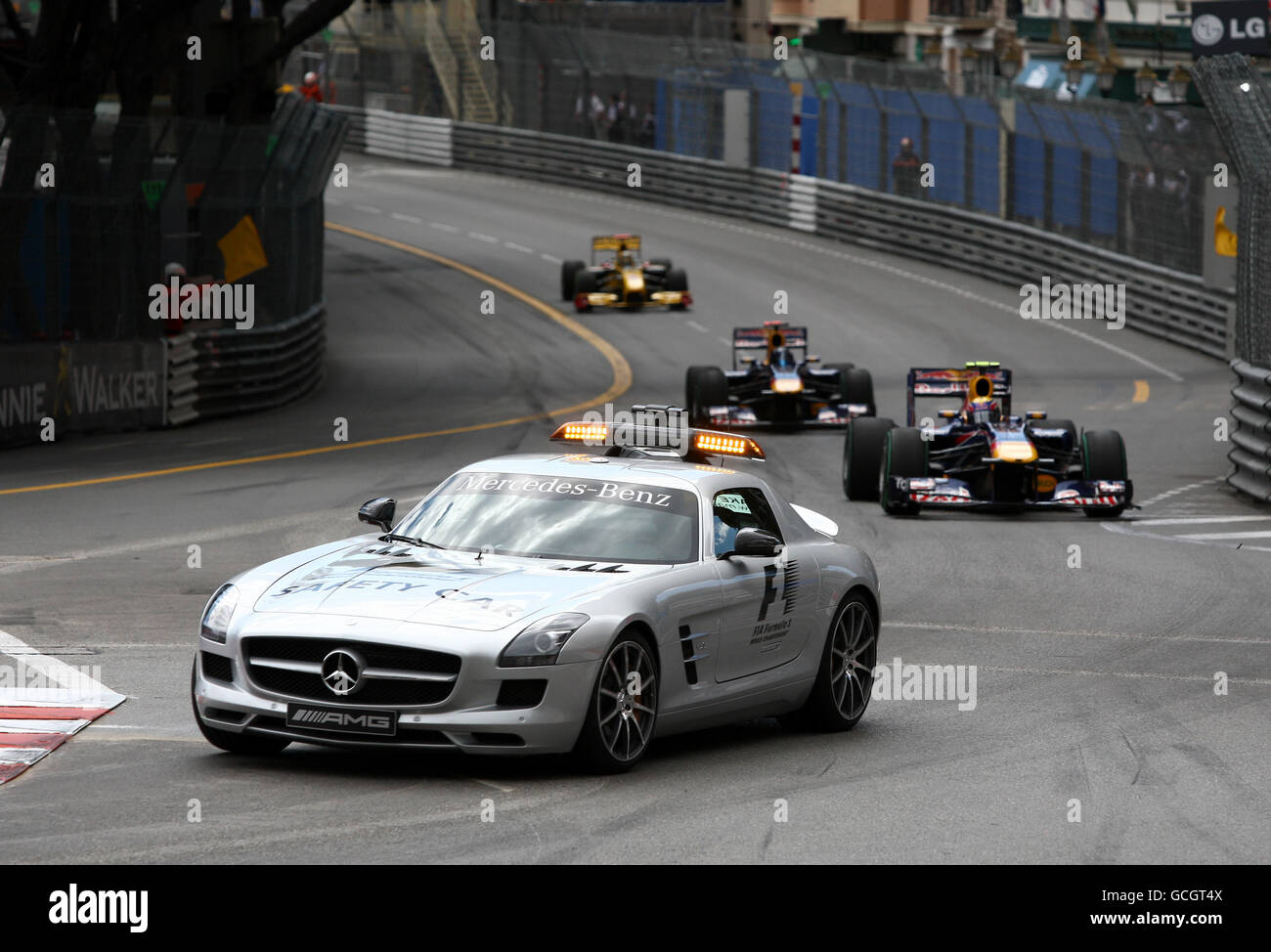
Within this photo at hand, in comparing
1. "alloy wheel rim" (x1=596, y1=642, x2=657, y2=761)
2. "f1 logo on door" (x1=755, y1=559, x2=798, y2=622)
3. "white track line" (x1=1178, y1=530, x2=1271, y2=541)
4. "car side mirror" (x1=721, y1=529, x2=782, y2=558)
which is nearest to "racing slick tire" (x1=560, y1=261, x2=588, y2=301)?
"white track line" (x1=1178, y1=530, x2=1271, y2=541)

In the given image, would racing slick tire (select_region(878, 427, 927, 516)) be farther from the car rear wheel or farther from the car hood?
the car hood

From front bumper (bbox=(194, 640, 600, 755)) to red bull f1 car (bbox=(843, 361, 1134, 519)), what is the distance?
11.1 metres

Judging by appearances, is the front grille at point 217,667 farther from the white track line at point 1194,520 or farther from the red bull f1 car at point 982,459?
the white track line at point 1194,520

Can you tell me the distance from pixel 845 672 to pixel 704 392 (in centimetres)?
1530

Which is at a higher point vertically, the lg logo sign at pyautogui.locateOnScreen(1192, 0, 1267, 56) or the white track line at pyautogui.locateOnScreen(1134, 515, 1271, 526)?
the lg logo sign at pyautogui.locateOnScreen(1192, 0, 1267, 56)

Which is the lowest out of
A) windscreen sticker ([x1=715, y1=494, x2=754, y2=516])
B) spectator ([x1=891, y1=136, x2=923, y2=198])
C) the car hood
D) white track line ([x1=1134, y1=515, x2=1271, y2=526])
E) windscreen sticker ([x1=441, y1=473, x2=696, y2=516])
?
white track line ([x1=1134, y1=515, x2=1271, y2=526])

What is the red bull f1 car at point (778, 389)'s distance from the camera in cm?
2603

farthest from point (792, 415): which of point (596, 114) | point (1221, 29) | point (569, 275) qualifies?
point (596, 114)

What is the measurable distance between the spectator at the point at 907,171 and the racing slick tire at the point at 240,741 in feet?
123

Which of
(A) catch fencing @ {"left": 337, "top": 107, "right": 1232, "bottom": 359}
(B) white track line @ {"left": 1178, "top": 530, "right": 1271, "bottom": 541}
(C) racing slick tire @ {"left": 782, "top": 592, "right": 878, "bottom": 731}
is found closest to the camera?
(C) racing slick tire @ {"left": 782, "top": 592, "right": 878, "bottom": 731}

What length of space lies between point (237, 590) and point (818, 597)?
282 centimetres

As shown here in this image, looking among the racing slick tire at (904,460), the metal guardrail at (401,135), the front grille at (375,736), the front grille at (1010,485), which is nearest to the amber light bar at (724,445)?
the front grille at (375,736)

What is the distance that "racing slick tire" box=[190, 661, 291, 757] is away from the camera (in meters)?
8.99
